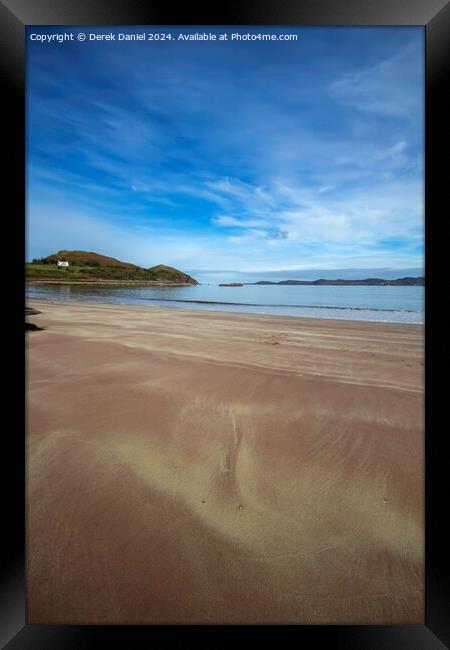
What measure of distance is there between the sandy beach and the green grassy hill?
42324 mm

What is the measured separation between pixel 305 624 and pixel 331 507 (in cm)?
54

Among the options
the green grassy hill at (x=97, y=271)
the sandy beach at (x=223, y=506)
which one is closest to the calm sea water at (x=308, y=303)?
the sandy beach at (x=223, y=506)

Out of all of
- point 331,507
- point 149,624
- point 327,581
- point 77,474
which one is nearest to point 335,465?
point 331,507

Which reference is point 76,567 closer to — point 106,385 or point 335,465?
point 335,465

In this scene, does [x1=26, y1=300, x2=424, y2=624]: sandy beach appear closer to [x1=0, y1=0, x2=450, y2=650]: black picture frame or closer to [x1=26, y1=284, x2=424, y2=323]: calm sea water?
[x1=0, y1=0, x2=450, y2=650]: black picture frame

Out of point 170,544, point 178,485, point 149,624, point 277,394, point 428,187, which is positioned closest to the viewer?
point 149,624

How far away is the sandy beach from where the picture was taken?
4.41 ft

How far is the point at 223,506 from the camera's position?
1.62 metres

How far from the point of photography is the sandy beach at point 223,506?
1345 mm

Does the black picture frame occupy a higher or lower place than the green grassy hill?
lower

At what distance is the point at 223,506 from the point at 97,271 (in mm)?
53656

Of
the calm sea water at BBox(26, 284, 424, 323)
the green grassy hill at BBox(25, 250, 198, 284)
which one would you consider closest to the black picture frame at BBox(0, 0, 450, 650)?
the calm sea water at BBox(26, 284, 424, 323)

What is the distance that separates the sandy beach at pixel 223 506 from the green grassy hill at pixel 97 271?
139 ft

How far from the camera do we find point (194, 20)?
1.60 meters
